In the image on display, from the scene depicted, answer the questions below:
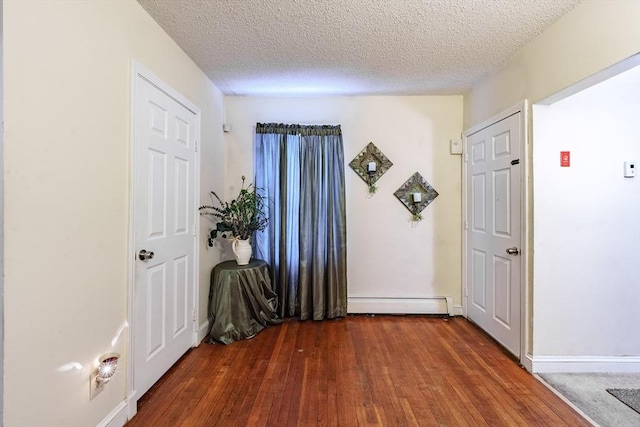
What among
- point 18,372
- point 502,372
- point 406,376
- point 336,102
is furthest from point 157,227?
point 502,372

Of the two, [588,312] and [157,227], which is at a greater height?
[157,227]

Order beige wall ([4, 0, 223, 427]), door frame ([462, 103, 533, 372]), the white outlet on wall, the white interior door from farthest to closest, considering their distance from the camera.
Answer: the white interior door → door frame ([462, 103, 533, 372]) → the white outlet on wall → beige wall ([4, 0, 223, 427])

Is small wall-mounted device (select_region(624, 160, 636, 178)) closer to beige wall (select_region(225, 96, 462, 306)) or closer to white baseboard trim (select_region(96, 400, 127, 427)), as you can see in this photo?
beige wall (select_region(225, 96, 462, 306))

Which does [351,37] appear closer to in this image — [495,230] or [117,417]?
[495,230]

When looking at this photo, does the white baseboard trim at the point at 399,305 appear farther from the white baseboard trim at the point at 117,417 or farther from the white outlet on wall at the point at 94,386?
the white outlet on wall at the point at 94,386

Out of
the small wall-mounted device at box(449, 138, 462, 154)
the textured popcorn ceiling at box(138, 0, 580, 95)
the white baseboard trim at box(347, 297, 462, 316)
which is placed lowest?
the white baseboard trim at box(347, 297, 462, 316)

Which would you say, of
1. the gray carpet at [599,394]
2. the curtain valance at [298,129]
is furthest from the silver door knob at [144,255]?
the gray carpet at [599,394]

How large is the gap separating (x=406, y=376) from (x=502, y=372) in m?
0.73

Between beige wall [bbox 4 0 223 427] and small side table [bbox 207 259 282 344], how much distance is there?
1.00 metres

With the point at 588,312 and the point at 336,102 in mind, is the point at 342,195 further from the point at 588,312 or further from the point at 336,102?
the point at 588,312

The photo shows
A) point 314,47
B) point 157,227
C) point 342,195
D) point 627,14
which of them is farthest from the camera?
point 342,195

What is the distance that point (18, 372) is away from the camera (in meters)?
1.09

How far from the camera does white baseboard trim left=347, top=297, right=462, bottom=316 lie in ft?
10.9

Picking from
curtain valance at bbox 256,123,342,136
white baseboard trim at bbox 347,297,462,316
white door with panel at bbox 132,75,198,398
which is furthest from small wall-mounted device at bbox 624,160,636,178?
white door with panel at bbox 132,75,198,398
